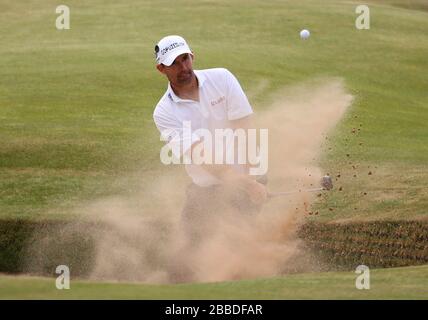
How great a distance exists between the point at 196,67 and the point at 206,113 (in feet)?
43.0

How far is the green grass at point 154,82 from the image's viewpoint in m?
15.7

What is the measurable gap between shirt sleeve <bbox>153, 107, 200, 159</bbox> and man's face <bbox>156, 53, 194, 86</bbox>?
1.49ft

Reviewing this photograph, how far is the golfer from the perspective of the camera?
11.2m

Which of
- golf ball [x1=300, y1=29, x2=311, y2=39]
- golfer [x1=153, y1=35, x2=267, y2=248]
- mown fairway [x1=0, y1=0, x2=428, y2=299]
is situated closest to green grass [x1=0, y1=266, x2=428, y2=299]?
mown fairway [x1=0, y1=0, x2=428, y2=299]

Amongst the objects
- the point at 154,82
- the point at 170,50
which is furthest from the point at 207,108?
the point at 154,82

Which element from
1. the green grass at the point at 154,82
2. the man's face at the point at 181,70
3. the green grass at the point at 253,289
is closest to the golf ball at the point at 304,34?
the green grass at the point at 154,82

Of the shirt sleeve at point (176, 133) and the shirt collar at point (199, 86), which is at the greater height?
the shirt collar at point (199, 86)

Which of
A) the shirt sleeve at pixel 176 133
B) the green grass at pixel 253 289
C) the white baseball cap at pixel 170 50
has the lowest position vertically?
the green grass at pixel 253 289

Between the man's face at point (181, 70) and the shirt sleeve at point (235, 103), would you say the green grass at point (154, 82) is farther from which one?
the man's face at point (181, 70)

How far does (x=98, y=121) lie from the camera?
1967cm

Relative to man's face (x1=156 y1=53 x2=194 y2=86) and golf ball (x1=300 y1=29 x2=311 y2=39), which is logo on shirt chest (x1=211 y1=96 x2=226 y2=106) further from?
golf ball (x1=300 y1=29 x2=311 y2=39)
